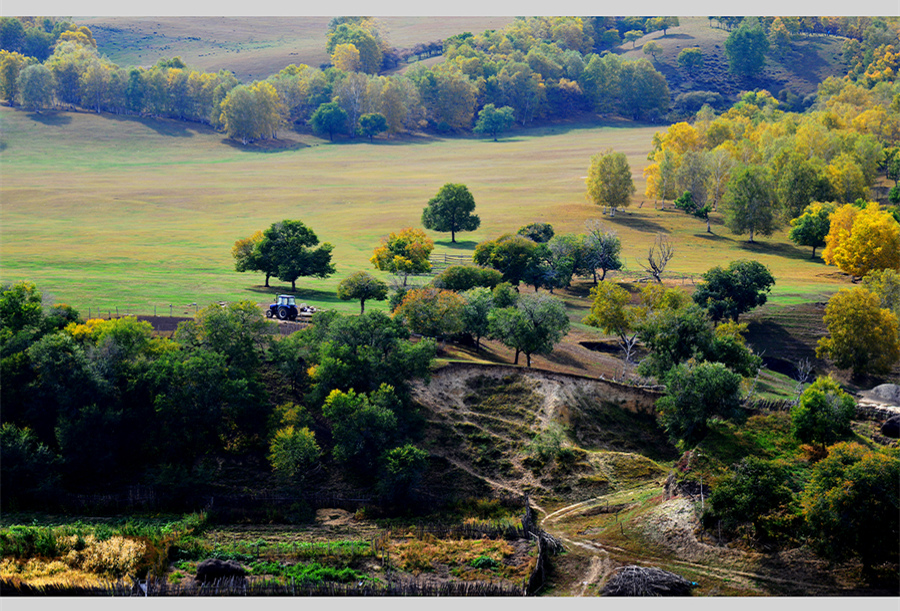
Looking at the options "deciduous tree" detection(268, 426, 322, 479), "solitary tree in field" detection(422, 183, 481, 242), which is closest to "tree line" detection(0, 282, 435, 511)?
"deciduous tree" detection(268, 426, 322, 479)

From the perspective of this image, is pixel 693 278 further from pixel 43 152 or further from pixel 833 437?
pixel 43 152

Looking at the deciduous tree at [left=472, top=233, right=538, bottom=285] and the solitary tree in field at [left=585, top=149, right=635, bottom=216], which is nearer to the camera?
the deciduous tree at [left=472, top=233, right=538, bottom=285]

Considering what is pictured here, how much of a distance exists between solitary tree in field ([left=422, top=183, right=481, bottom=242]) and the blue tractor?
4750 cm

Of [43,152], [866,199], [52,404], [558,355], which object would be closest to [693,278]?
[558,355]

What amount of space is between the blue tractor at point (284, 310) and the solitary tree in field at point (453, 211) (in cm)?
4750

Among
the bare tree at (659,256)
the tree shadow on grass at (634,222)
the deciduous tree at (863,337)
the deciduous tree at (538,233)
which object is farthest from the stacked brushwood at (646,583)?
the tree shadow on grass at (634,222)

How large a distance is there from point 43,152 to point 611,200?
369 ft

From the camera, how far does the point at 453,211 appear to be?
122750mm

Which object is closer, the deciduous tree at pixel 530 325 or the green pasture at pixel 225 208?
the deciduous tree at pixel 530 325

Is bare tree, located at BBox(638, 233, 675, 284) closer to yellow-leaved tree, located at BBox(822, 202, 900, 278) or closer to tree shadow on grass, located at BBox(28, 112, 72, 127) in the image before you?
yellow-leaved tree, located at BBox(822, 202, 900, 278)

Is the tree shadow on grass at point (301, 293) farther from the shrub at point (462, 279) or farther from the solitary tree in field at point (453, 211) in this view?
the solitary tree in field at point (453, 211)

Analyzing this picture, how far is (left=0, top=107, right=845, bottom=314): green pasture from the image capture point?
96062 mm

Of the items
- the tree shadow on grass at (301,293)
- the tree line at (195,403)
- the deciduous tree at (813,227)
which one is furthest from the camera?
the deciduous tree at (813,227)

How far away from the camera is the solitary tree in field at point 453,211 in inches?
4828
